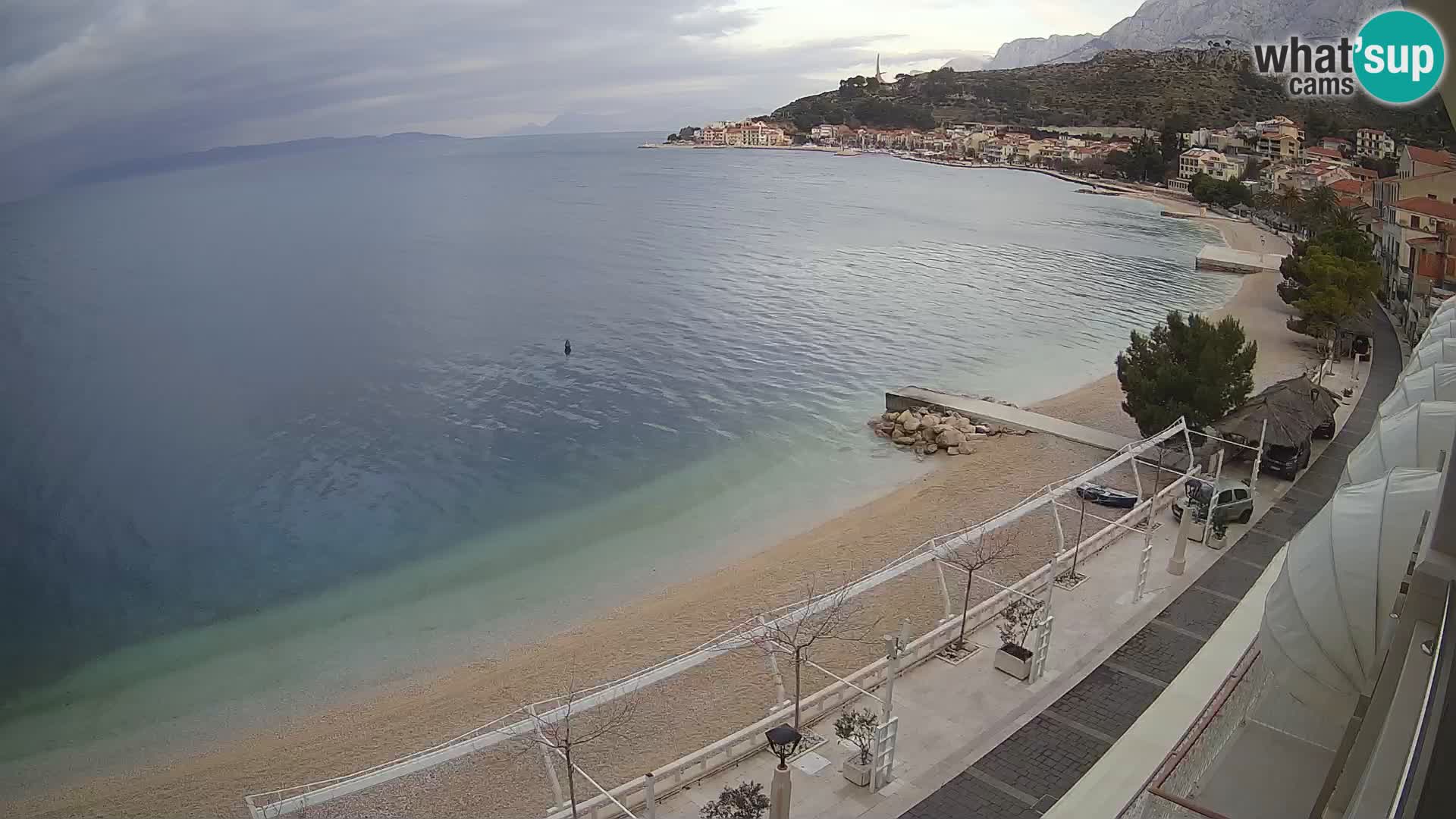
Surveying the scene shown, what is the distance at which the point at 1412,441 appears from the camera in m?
8.53

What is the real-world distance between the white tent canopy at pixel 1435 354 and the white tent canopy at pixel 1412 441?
287 centimetres

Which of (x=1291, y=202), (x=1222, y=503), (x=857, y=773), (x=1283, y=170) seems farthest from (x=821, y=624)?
(x=1283, y=170)

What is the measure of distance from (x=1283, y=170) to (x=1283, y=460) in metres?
84.2

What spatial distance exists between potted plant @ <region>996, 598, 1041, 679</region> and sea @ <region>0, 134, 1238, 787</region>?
329 inches

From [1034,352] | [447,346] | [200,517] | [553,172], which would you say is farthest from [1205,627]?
[553,172]

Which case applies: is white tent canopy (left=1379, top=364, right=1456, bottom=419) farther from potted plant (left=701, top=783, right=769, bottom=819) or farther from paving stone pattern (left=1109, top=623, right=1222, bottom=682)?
potted plant (left=701, top=783, right=769, bottom=819)

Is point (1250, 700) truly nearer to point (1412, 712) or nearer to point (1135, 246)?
point (1412, 712)

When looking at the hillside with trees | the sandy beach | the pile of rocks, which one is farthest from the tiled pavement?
the hillside with trees

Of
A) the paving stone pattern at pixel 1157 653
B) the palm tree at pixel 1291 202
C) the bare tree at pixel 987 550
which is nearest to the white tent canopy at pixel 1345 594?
the paving stone pattern at pixel 1157 653

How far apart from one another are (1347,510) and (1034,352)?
34.0 meters

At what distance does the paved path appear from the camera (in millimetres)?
25125

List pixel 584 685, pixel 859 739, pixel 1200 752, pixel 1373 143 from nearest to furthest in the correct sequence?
pixel 1200 752
pixel 859 739
pixel 584 685
pixel 1373 143

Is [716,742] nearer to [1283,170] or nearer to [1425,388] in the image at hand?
[1425,388]

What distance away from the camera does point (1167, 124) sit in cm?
12319
